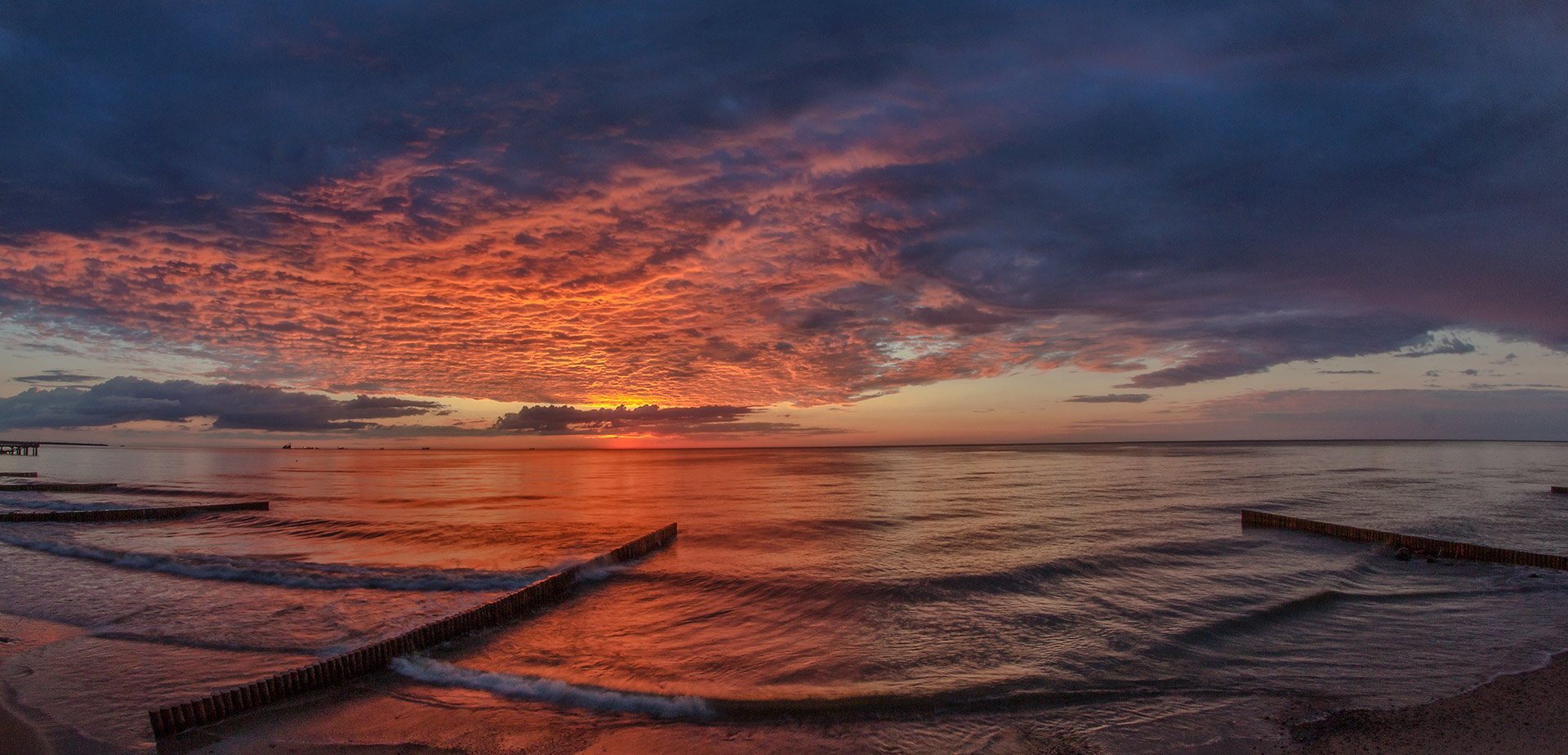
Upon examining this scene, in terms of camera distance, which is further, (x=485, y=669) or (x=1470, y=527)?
(x=1470, y=527)

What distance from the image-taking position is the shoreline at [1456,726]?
30.5ft

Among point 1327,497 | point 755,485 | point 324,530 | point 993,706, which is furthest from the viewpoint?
point 755,485

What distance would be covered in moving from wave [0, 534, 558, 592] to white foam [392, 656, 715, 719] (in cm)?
791

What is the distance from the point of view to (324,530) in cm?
3328

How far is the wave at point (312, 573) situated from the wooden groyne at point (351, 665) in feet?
10.8

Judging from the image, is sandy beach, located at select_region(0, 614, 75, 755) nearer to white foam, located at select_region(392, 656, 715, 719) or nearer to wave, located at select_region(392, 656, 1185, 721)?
white foam, located at select_region(392, 656, 715, 719)

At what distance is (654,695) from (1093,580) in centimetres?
1458

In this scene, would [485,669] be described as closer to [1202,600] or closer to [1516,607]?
[1202,600]

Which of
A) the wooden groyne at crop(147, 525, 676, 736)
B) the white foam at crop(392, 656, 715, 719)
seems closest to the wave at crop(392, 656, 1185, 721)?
the white foam at crop(392, 656, 715, 719)

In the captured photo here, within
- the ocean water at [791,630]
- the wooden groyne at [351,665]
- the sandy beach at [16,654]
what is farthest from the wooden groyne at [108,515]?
the wooden groyne at [351,665]

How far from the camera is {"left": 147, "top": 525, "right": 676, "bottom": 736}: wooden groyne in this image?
1002 centimetres

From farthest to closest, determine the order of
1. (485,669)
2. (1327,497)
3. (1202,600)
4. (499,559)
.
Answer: (1327,497) < (499,559) < (1202,600) < (485,669)

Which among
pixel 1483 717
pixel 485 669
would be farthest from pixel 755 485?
pixel 1483 717

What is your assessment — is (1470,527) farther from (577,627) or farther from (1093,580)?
(577,627)
